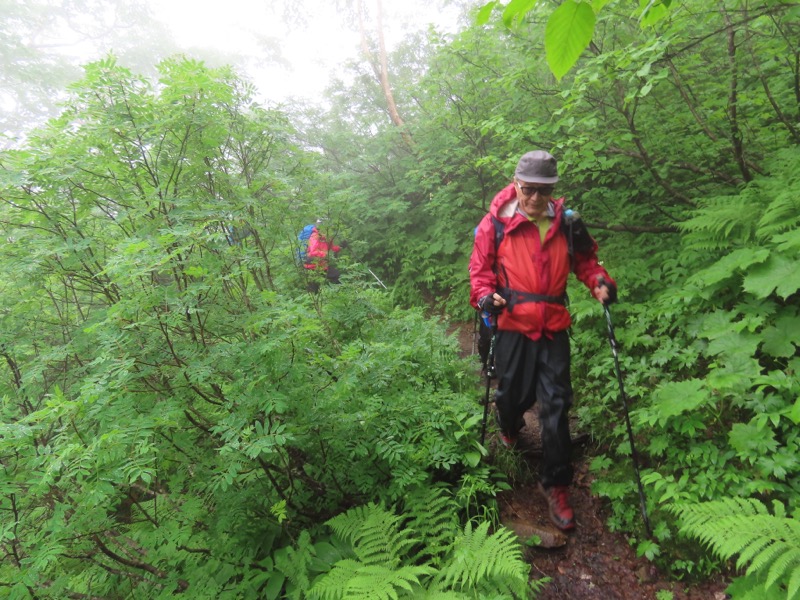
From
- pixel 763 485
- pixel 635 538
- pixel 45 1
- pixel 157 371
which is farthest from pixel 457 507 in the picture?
pixel 45 1

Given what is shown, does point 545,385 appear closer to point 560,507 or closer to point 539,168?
point 560,507

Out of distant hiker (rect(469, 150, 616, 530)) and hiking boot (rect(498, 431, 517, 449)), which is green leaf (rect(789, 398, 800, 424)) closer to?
distant hiker (rect(469, 150, 616, 530))

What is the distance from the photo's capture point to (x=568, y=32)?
3.27ft

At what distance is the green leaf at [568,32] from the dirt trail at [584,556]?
3303 mm

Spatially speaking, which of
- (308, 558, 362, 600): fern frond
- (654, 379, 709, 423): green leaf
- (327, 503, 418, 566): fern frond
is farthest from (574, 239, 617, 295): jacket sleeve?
(308, 558, 362, 600): fern frond

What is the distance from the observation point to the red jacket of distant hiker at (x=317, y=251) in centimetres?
517

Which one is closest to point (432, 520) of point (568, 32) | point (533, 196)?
point (533, 196)

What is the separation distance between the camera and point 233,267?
2822 millimetres

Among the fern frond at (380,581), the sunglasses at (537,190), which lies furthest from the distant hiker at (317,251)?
the fern frond at (380,581)

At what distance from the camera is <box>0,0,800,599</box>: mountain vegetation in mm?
2373

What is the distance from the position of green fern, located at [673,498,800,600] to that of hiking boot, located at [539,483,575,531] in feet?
2.87

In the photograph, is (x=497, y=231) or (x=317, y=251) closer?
(x=497, y=231)

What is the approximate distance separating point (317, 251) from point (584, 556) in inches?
175

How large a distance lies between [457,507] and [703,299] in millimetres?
3421
